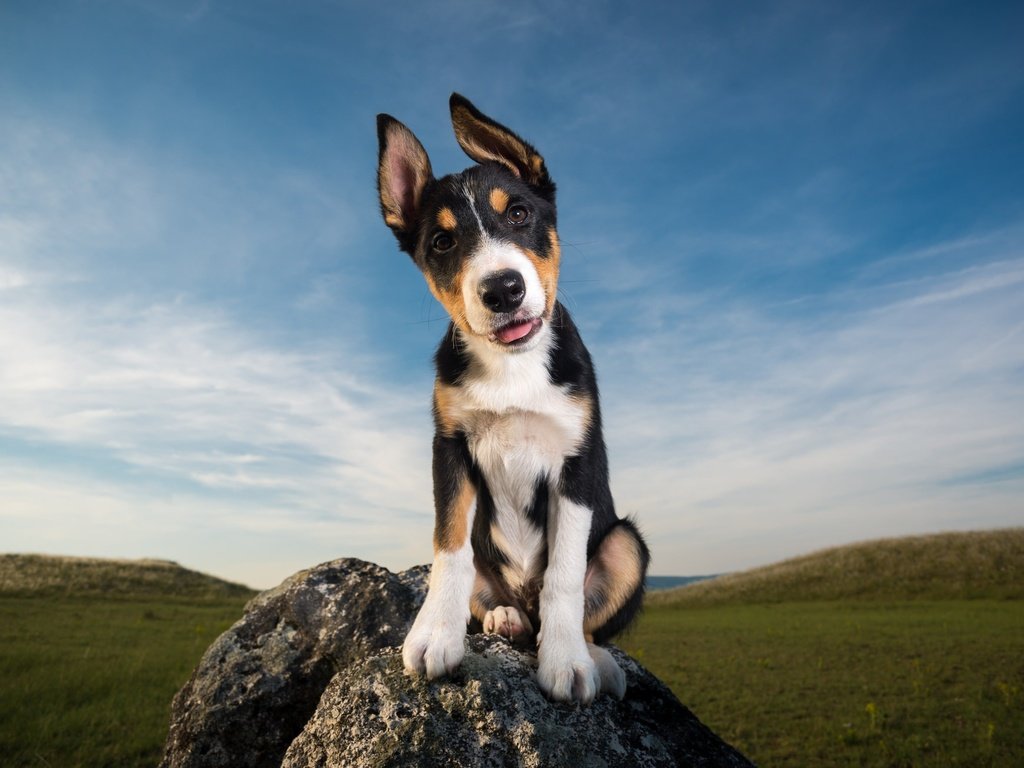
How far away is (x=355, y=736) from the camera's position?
2.93m

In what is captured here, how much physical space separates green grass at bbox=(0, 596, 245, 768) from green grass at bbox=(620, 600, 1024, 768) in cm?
530

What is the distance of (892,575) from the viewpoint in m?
25.0

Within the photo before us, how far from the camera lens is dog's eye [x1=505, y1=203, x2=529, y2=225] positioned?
3561 millimetres

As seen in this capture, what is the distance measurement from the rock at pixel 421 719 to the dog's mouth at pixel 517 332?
4.42ft

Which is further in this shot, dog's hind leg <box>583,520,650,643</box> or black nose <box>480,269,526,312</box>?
dog's hind leg <box>583,520,650,643</box>

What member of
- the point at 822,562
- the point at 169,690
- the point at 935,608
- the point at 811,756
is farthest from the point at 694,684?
the point at 822,562

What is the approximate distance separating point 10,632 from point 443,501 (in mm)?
14366

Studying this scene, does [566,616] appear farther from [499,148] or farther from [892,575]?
[892,575]

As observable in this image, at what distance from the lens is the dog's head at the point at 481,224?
321 cm

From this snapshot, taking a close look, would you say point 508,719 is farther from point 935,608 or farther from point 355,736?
point 935,608

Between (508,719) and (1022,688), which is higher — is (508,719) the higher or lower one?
the higher one

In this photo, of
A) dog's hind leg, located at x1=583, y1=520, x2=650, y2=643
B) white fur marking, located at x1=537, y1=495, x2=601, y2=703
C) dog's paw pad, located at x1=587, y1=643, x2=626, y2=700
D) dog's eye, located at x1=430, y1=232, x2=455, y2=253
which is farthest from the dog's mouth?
dog's paw pad, located at x1=587, y1=643, x2=626, y2=700

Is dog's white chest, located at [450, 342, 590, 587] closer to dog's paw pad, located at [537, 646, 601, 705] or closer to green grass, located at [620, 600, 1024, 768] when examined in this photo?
dog's paw pad, located at [537, 646, 601, 705]

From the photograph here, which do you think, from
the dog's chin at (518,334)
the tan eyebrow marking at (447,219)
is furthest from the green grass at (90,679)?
the tan eyebrow marking at (447,219)
